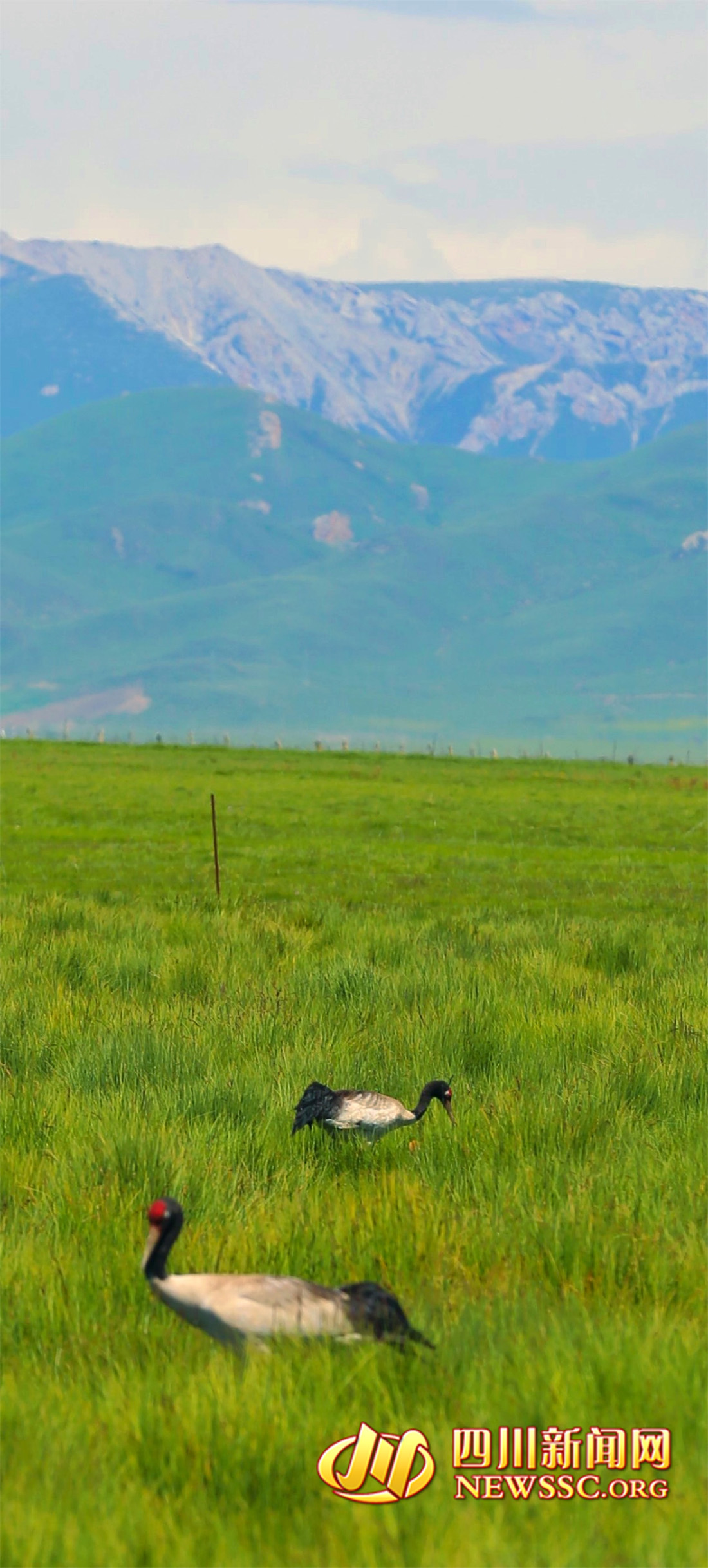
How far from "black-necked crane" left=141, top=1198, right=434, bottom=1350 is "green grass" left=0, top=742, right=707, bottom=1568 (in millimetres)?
79

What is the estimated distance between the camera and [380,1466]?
512 cm

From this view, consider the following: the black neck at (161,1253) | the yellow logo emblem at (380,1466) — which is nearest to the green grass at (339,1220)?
the yellow logo emblem at (380,1466)

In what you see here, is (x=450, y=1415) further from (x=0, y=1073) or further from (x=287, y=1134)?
(x=0, y=1073)

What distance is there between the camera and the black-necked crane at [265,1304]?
19.0 ft

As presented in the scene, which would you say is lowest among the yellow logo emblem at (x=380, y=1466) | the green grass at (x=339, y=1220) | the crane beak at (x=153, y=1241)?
the yellow logo emblem at (x=380, y=1466)

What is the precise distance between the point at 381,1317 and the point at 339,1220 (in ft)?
4.67

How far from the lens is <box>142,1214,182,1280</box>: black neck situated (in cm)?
593

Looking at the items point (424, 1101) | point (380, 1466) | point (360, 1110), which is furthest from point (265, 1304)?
point (424, 1101)

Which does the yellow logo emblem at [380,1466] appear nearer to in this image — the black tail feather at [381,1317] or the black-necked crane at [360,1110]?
the black tail feather at [381,1317]

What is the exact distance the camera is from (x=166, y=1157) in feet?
26.4

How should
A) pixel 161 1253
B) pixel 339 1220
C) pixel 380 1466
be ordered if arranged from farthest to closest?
pixel 339 1220, pixel 161 1253, pixel 380 1466

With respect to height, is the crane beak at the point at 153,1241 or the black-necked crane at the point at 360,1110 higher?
the crane beak at the point at 153,1241

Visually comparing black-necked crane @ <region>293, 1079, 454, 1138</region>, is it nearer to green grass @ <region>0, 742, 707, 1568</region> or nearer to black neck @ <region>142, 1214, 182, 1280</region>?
green grass @ <region>0, 742, 707, 1568</region>

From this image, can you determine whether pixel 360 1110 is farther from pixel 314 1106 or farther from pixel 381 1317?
pixel 381 1317
